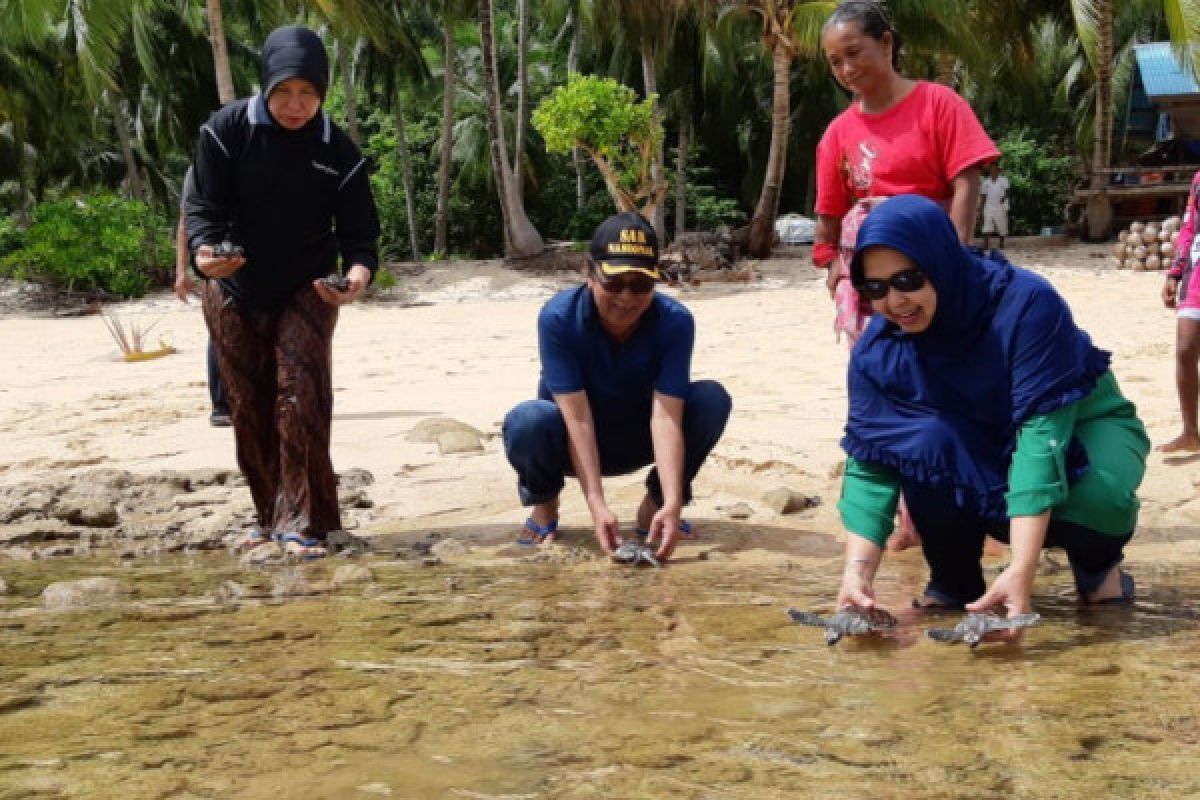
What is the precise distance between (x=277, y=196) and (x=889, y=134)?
1.89 m

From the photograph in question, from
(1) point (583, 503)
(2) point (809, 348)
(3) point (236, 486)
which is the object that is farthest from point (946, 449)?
(2) point (809, 348)

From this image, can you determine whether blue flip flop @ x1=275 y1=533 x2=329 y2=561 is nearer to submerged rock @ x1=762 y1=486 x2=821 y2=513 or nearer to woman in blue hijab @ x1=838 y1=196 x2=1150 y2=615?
submerged rock @ x1=762 y1=486 x2=821 y2=513

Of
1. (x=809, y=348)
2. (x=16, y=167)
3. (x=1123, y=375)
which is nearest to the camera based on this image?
(x=1123, y=375)

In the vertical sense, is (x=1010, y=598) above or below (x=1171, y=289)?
below

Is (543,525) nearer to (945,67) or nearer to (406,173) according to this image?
(945,67)

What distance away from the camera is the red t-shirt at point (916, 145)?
3.85m

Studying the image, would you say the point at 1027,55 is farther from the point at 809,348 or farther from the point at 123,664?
the point at 123,664

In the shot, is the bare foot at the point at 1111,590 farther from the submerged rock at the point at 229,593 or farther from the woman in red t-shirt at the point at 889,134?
the submerged rock at the point at 229,593

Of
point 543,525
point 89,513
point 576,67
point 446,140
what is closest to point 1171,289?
point 543,525

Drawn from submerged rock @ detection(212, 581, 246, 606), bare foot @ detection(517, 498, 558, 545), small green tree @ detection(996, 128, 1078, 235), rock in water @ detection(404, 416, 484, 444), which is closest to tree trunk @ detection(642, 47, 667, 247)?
small green tree @ detection(996, 128, 1078, 235)

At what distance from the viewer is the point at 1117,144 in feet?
91.8

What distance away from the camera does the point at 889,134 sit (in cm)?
393

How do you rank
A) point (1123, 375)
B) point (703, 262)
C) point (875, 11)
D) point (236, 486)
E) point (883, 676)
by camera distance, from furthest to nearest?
point (703, 262) → point (1123, 375) → point (236, 486) → point (875, 11) → point (883, 676)

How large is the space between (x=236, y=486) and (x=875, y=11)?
312 centimetres
